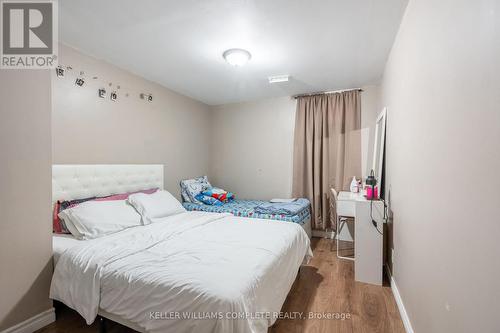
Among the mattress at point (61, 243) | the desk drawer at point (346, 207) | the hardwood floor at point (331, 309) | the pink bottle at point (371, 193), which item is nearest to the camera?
the hardwood floor at point (331, 309)

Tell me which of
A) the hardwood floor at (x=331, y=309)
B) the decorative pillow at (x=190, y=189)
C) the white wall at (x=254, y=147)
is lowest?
the hardwood floor at (x=331, y=309)

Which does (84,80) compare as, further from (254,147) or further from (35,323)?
(254,147)

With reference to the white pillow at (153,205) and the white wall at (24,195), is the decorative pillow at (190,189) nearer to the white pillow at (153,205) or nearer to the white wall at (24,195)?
the white pillow at (153,205)

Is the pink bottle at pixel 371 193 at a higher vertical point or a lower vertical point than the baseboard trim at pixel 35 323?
higher

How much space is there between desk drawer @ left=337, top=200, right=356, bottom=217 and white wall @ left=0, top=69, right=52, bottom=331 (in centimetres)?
298

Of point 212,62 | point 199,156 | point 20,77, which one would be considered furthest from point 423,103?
point 199,156

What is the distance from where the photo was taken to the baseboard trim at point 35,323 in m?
1.66

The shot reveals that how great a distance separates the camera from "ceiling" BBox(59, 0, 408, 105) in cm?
190

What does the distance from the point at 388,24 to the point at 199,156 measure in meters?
3.48

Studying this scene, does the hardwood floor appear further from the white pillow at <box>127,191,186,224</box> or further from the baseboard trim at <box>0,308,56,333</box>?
the white pillow at <box>127,191,186,224</box>

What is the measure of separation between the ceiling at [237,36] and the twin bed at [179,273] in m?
1.40

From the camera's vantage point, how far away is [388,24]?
2086 mm

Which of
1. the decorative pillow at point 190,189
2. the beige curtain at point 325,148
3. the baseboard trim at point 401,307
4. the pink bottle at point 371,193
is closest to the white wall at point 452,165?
the baseboard trim at point 401,307

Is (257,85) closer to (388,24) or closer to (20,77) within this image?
(388,24)
